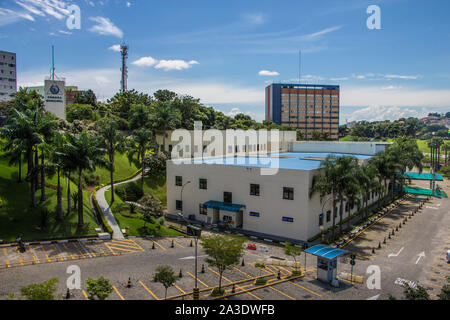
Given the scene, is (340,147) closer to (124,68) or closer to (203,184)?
(203,184)

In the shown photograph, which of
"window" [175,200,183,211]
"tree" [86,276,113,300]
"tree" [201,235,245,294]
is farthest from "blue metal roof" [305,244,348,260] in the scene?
"window" [175,200,183,211]

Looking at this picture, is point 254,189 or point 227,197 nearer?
point 254,189

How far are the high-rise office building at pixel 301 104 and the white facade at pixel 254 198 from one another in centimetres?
14357

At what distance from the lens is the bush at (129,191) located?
197 ft

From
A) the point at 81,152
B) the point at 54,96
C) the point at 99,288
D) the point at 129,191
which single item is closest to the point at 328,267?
the point at 99,288

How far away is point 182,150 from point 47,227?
44465mm

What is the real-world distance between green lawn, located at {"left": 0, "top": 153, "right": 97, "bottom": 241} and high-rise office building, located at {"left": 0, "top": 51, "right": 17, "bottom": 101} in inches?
4014

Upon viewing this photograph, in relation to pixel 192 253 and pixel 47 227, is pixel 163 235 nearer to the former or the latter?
pixel 192 253

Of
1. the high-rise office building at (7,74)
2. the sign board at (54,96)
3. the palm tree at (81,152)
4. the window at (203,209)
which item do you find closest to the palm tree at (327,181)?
the window at (203,209)

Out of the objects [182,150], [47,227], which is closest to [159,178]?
[182,150]

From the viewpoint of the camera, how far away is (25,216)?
39.6 meters

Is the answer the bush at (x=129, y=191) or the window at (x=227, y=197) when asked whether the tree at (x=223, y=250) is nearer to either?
the window at (x=227, y=197)

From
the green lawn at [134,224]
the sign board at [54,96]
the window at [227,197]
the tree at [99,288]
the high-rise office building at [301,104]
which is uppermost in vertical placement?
the high-rise office building at [301,104]

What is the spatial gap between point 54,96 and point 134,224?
51.2 m
